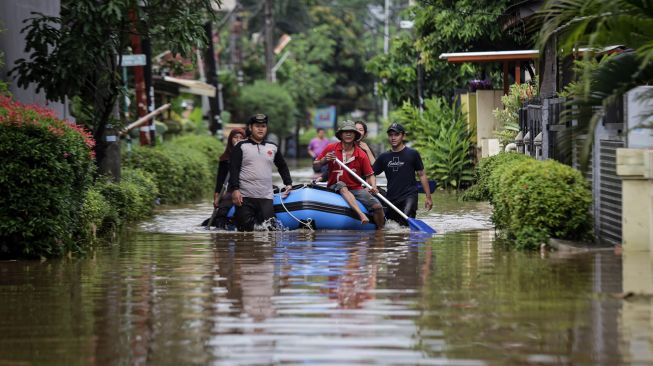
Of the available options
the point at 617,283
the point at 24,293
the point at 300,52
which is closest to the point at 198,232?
the point at 24,293

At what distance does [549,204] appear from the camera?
1528 cm

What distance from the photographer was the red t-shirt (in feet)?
66.3

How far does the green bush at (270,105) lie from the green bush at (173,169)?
113 feet

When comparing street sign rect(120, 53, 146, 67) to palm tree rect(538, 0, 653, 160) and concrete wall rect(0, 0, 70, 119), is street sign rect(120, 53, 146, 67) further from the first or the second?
palm tree rect(538, 0, 653, 160)

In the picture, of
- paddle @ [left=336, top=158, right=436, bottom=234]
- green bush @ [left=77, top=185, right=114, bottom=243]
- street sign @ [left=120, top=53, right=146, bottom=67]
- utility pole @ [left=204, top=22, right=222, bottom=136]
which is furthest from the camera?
utility pole @ [left=204, top=22, right=222, bottom=136]

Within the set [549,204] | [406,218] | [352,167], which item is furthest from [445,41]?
[549,204]

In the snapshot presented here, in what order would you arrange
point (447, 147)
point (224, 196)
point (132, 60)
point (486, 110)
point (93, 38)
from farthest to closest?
point (447, 147) → point (486, 110) → point (132, 60) → point (224, 196) → point (93, 38)

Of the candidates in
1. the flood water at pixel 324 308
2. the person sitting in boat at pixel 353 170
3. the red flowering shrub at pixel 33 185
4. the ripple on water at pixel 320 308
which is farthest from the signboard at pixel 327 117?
the red flowering shrub at pixel 33 185

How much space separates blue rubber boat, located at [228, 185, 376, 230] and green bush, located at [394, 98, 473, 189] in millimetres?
13139

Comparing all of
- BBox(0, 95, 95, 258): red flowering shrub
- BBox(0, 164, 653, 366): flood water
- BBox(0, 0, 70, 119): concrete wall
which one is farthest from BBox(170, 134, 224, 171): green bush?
BBox(0, 95, 95, 258): red flowering shrub

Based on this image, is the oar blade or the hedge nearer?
the oar blade

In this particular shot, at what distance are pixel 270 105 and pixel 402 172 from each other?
48865mm

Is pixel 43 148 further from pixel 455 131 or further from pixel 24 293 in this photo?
pixel 455 131

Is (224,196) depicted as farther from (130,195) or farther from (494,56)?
(494,56)
